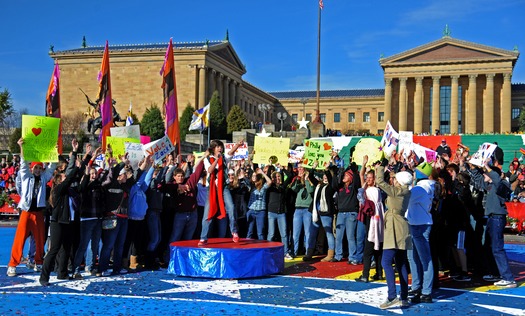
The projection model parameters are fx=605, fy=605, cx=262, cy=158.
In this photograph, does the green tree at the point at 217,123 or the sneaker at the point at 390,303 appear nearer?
the sneaker at the point at 390,303

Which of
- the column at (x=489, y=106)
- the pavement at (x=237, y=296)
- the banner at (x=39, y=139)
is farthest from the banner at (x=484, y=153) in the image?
the column at (x=489, y=106)

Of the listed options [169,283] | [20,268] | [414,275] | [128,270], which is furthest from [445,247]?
[20,268]

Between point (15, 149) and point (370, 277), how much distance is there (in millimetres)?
37458

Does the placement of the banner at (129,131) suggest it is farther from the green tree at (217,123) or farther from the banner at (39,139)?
the green tree at (217,123)

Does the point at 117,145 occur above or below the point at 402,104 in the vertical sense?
A: below

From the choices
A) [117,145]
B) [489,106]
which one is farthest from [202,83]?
[117,145]

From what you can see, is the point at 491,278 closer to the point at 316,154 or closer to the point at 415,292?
the point at 415,292

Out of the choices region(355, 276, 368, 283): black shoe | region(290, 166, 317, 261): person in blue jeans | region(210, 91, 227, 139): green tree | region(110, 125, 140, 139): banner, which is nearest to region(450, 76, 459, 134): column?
region(210, 91, 227, 139): green tree

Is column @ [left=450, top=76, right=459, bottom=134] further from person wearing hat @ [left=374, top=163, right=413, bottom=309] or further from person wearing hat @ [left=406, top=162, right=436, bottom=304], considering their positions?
person wearing hat @ [left=374, top=163, right=413, bottom=309]

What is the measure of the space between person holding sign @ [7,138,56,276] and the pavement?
50 centimetres

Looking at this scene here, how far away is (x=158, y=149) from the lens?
13109 millimetres

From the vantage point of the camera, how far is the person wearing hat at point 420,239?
358 inches

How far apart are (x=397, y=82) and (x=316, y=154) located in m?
78.6

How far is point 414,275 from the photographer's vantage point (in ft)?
30.3
